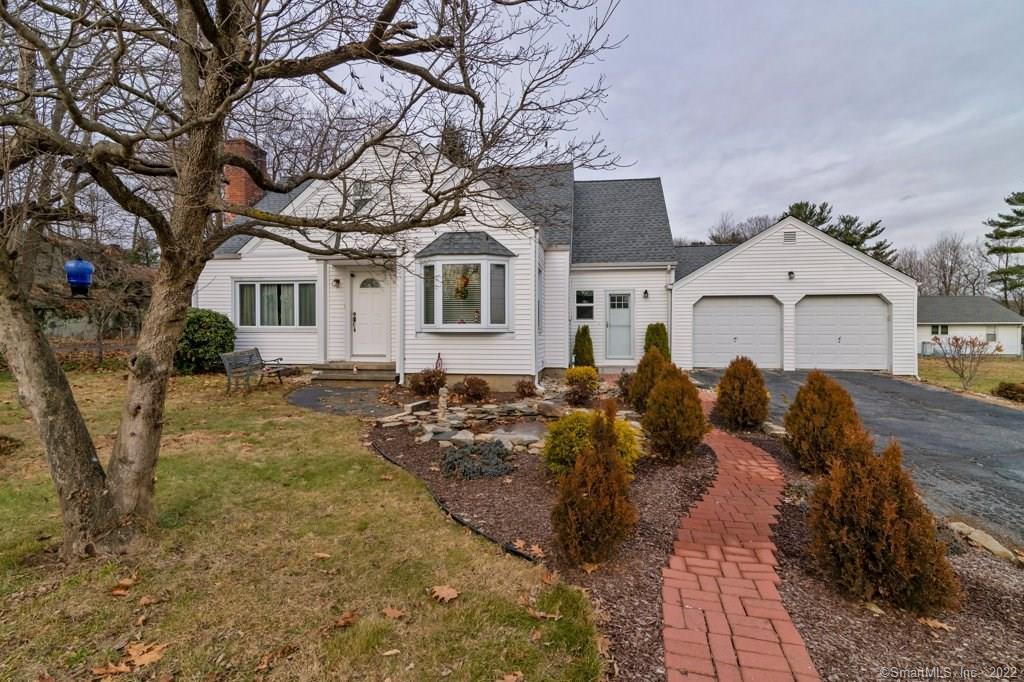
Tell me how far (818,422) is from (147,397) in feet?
18.7

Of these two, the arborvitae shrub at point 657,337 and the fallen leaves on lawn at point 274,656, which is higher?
the arborvitae shrub at point 657,337

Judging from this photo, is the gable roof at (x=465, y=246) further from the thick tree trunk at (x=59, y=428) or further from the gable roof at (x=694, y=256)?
the thick tree trunk at (x=59, y=428)

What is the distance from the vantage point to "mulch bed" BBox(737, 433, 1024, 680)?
2.09 meters

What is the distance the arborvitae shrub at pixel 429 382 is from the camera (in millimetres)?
9133

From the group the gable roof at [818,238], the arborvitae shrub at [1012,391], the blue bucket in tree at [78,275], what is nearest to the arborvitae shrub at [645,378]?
the gable roof at [818,238]

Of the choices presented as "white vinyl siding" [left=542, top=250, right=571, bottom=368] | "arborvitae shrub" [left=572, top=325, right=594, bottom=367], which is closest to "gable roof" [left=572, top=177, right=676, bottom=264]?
"white vinyl siding" [left=542, top=250, right=571, bottom=368]

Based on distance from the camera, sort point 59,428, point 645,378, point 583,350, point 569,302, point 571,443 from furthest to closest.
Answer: point 569,302
point 583,350
point 645,378
point 571,443
point 59,428

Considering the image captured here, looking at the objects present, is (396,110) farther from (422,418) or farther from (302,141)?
(422,418)

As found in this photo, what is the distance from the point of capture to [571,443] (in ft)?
14.3

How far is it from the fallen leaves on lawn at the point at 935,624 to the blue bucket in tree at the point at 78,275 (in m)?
9.08

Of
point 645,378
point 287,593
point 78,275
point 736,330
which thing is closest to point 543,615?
point 287,593

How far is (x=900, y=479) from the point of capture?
102 inches

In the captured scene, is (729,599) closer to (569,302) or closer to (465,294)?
(465,294)

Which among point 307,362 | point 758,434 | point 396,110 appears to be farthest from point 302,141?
point 307,362
